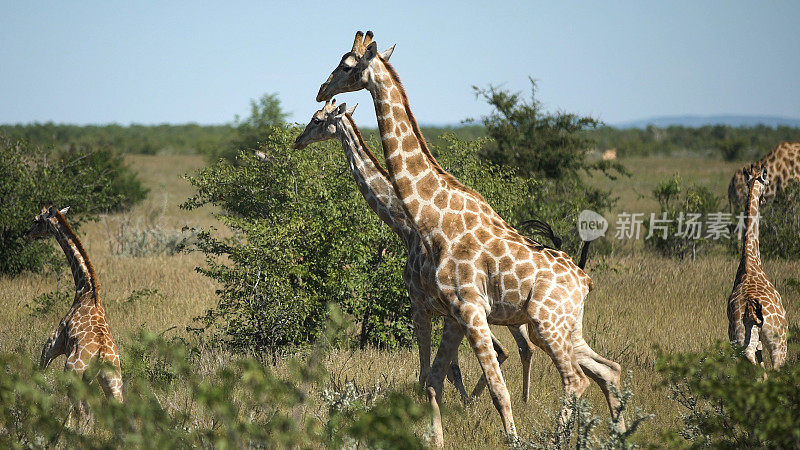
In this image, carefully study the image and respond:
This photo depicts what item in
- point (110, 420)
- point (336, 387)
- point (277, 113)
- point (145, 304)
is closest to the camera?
point (110, 420)

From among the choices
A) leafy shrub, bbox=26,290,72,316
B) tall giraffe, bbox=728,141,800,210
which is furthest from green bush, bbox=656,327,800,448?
tall giraffe, bbox=728,141,800,210

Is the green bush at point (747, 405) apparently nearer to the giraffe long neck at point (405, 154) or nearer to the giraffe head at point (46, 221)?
the giraffe long neck at point (405, 154)

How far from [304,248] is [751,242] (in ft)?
16.5

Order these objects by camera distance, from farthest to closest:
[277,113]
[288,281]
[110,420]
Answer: [277,113]
[288,281]
[110,420]

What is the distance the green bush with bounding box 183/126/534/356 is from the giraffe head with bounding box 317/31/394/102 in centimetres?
239

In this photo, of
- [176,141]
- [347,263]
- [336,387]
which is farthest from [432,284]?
[176,141]

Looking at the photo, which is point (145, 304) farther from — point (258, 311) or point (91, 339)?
point (91, 339)

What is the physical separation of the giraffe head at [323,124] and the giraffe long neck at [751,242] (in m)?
4.68

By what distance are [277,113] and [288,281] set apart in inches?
735

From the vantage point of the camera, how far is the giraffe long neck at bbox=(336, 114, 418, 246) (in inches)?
238

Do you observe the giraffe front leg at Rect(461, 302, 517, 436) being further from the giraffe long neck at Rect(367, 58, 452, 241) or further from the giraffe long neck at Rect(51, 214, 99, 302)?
the giraffe long neck at Rect(51, 214, 99, 302)

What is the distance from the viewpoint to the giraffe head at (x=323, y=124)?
236 inches

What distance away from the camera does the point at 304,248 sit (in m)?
8.16

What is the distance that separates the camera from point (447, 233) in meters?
5.58
